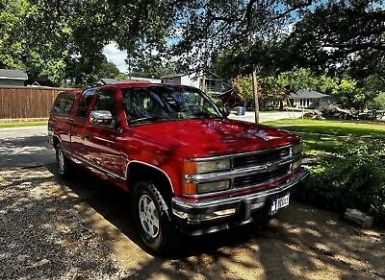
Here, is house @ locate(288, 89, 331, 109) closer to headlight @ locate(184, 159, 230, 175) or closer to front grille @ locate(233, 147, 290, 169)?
front grille @ locate(233, 147, 290, 169)

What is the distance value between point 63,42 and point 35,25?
138 cm

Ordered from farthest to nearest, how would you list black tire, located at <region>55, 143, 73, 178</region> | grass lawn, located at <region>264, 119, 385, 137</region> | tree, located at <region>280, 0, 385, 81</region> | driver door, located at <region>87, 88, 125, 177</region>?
grass lawn, located at <region>264, 119, 385, 137</region> → tree, located at <region>280, 0, 385, 81</region> → black tire, located at <region>55, 143, 73, 178</region> → driver door, located at <region>87, 88, 125, 177</region>

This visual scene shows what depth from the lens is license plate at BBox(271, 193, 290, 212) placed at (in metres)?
4.25

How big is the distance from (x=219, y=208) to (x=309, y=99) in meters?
72.8

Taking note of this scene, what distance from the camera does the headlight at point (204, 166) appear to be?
3.71 metres

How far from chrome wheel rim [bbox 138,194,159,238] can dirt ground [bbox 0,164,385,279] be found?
0.26 m

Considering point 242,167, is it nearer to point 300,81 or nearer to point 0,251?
point 0,251

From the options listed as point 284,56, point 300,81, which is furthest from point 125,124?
point 300,81

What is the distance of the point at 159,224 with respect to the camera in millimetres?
4145

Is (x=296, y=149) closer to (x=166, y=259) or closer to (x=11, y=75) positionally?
(x=166, y=259)

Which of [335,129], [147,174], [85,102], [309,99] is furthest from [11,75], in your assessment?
[309,99]

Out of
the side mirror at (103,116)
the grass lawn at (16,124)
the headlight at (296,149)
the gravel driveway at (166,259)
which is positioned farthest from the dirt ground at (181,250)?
the grass lawn at (16,124)

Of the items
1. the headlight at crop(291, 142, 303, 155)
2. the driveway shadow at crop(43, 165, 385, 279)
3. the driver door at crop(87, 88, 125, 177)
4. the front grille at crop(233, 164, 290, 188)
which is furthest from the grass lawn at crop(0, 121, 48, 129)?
the front grille at crop(233, 164, 290, 188)

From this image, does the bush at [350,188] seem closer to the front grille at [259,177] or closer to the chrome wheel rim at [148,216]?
the front grille at [259,177]
